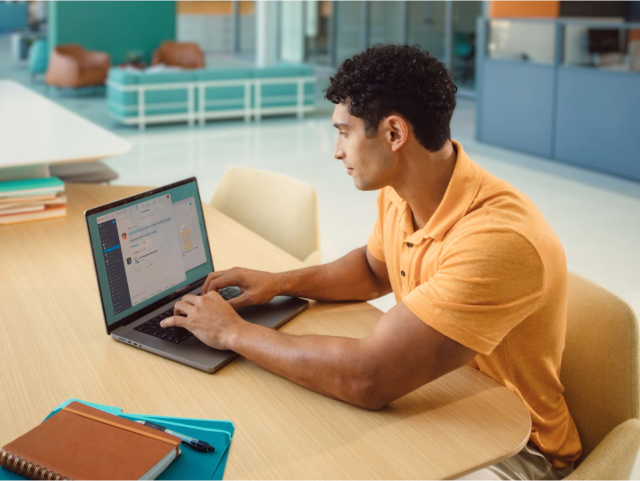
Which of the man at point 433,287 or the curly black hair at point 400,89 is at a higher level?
the curly black hair at point 400,89

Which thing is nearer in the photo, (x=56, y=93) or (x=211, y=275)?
(x=211, y=275)

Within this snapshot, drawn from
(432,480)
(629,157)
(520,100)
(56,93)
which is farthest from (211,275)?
(56,93)

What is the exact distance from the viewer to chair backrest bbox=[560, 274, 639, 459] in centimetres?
158

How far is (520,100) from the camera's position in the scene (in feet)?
23.7

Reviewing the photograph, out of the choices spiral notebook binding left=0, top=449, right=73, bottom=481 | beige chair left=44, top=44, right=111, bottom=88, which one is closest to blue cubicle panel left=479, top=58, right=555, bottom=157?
beige chair left=44, top=44, right=111, bottom=88

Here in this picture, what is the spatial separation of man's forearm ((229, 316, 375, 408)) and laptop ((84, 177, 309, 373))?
0.08 m

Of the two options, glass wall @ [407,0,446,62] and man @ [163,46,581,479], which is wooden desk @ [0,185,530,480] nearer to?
man @ [163,46,581,479]

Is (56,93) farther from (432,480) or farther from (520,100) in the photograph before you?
(432,480)

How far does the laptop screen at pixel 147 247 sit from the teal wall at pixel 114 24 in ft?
35.7

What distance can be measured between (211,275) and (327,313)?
31 cm

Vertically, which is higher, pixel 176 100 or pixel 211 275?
pixel 176 100

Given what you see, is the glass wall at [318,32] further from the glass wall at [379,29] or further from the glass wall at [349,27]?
the glass wall at [349,27]

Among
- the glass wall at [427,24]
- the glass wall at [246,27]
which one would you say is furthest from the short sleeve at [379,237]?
the glass wall at [246,27]

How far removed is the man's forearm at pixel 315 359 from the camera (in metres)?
1.39
